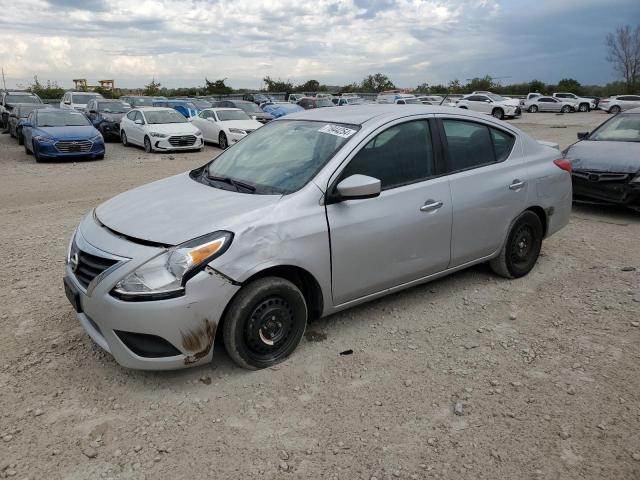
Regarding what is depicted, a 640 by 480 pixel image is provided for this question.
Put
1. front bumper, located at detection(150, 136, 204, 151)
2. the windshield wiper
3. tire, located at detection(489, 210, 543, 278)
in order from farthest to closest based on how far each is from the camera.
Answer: front bumper, located at detection(150, 136, 204, 151)
tire, located at detection(489, 210, 543, 278)
the windshield wiper

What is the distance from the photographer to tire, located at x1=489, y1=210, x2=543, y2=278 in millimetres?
4781

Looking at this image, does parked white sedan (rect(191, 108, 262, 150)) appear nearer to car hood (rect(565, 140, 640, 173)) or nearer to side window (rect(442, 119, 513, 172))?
car hood (rect(565, 140, 640, 173))

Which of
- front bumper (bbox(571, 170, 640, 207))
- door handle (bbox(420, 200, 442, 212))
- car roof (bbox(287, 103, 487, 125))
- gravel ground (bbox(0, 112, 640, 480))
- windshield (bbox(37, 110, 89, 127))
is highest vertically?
windshield (bbox(37, 110, 89, 127))

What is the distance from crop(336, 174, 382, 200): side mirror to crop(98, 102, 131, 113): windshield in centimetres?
1926

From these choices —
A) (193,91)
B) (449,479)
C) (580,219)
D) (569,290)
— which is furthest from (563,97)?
(449,479)

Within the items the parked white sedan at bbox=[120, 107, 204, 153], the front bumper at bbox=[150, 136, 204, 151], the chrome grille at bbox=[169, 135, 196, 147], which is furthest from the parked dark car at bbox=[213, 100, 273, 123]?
the front bumper at bbox=[150, 136, 204, 151]

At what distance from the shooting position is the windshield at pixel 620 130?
7977 mm

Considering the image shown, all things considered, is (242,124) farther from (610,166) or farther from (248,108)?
(610,166)

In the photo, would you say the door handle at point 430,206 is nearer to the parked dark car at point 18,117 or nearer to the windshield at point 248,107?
the parked dark car at point 18,117

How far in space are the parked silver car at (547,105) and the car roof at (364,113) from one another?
139 ft

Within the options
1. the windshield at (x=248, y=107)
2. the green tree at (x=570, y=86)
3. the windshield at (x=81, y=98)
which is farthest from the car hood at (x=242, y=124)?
the green tree at (x=570, y=86)

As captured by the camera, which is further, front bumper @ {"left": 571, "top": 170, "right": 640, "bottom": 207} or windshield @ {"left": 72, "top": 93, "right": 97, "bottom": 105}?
windshield @ {"left": 72, "top": 93, "right": 97, "bottom": 105}

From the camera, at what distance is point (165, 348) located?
306 centimetres

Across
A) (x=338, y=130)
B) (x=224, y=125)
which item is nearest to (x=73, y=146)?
(x=224, y=125)
